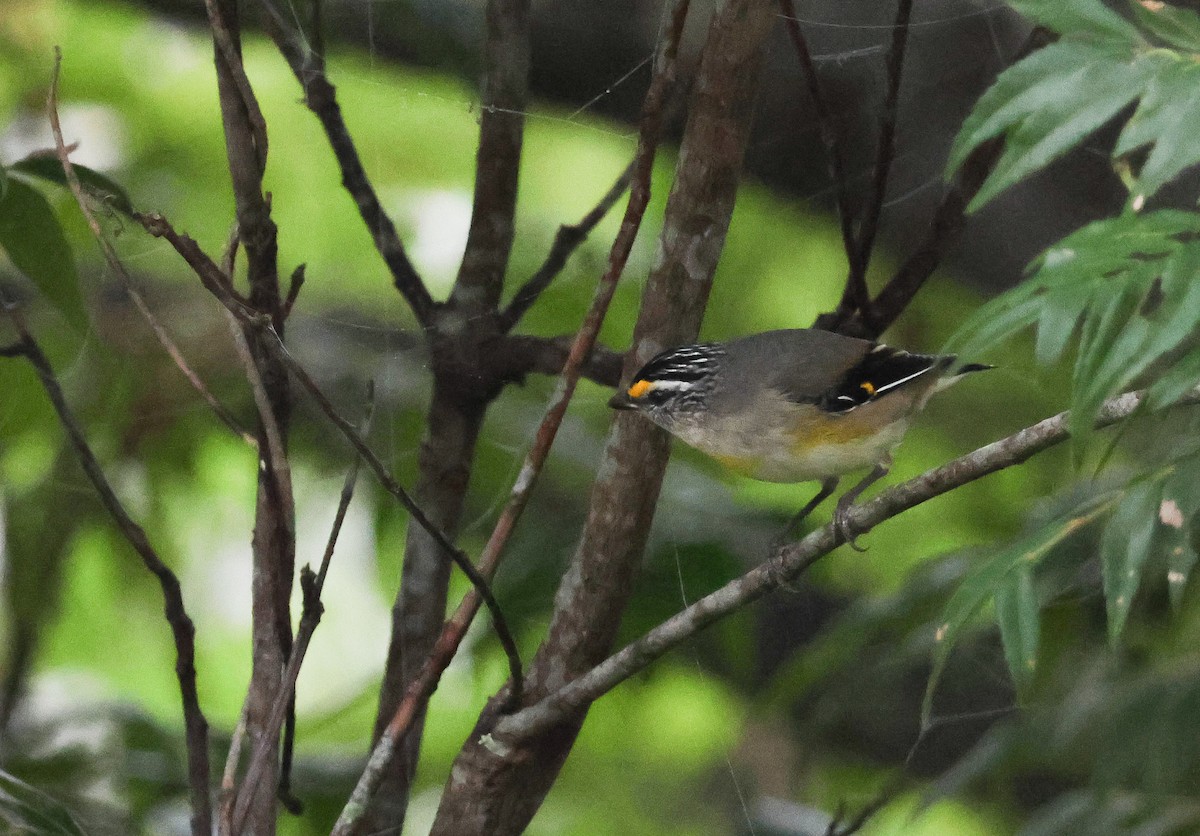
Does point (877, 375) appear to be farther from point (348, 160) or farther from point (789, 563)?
point (348, 160)

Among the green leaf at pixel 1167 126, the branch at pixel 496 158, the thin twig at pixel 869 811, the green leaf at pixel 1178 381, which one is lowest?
the green leaf at pixel 1178 381

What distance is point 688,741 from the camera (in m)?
1.21

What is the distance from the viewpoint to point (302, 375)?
83 centimetres

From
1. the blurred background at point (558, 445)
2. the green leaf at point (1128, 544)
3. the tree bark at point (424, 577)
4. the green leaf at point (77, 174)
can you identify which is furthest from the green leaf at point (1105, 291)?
the green leaf at point (77, 174)

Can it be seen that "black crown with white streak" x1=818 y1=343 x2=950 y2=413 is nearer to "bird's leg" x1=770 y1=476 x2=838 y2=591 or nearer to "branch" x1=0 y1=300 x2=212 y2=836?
"bird's leg" x1=770 y1=476 x2=838 y2=591

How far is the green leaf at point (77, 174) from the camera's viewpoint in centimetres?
108

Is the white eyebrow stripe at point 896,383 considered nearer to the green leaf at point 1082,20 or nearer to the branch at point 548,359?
the branch at point 548,359

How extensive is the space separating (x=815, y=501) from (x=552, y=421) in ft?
1.28

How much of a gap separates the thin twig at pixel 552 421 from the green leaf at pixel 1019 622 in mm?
418

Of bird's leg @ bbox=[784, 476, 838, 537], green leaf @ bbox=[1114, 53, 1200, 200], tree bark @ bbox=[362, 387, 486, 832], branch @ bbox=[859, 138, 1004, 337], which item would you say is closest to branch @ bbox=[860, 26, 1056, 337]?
branch @ bbox=[859, 138, 1004, 337]

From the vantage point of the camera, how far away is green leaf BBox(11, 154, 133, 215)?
108 cm

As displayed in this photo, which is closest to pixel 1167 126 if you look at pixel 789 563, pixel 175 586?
pixel 789 563

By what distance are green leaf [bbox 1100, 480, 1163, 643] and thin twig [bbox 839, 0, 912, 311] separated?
0.47 meters

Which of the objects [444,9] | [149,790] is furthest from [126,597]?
[444,9]
